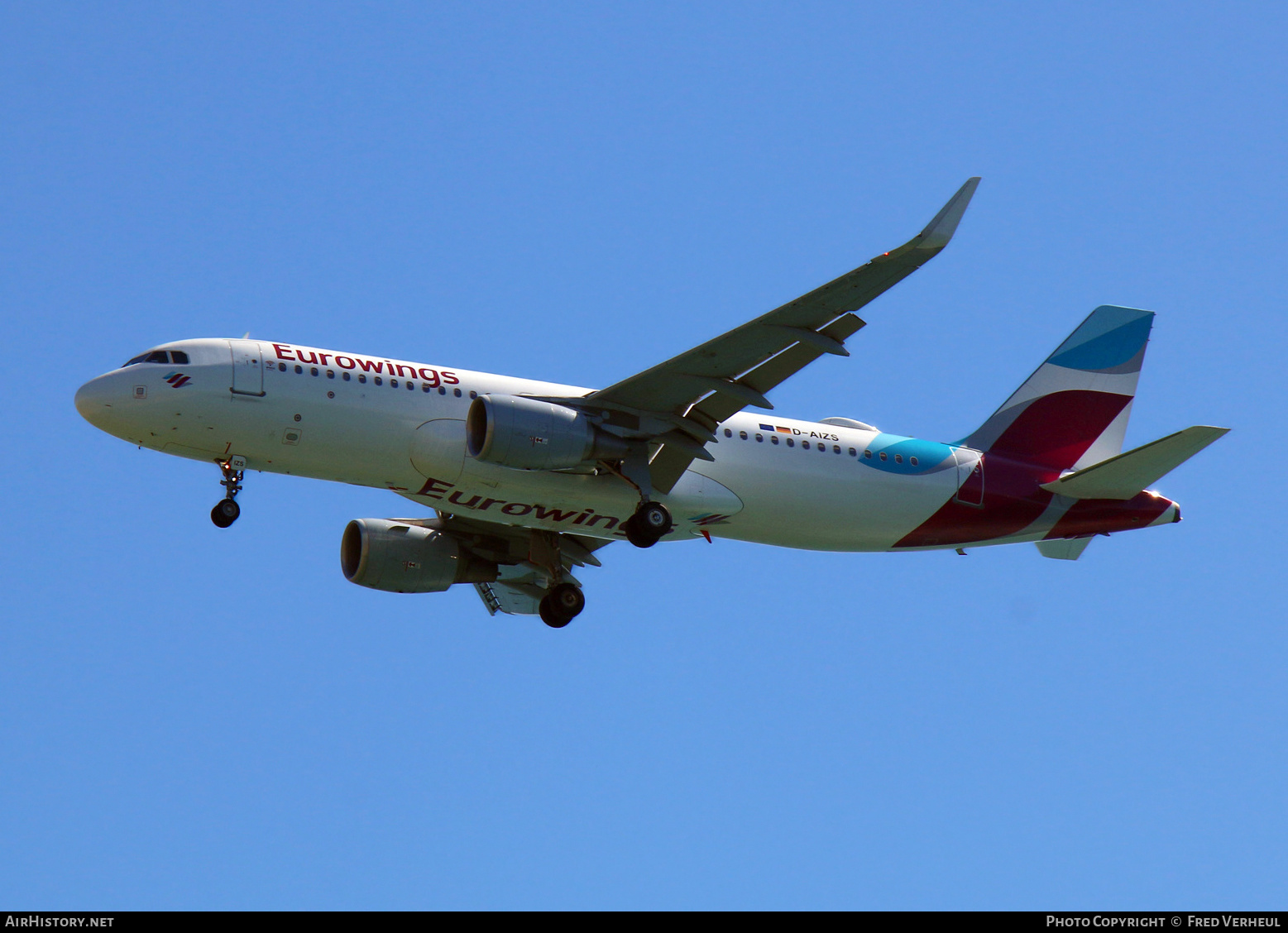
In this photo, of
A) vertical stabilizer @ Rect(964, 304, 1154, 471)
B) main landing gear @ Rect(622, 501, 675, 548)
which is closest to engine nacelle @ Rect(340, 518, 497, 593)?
main landing gear @ Rect(622, 501, 675, 548)

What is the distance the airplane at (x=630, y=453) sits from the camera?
93.5 ft

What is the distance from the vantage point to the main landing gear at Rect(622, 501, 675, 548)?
30.4 m

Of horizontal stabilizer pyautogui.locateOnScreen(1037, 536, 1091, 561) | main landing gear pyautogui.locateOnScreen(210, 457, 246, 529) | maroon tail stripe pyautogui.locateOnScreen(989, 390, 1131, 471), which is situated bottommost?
main landing gear pyautogui.locateOnScreen(210, 457, 246, 529)

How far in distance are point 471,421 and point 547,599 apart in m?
6.91

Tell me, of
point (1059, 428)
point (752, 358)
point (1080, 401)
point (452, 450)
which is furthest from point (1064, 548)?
point (452, 450)

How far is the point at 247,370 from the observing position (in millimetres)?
28719

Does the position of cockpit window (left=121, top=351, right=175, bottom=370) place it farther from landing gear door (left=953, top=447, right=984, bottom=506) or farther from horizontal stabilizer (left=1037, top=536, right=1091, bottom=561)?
horizontal stabilizer (left=1037, top=536, right=1091, bottom=561)

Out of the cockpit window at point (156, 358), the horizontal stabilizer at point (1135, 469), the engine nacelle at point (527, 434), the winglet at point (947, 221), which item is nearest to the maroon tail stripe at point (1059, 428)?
the horizontal stabilizer at point (1135, 469)

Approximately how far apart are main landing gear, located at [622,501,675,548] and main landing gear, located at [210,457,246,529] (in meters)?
8.12

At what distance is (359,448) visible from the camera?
29.0 metres

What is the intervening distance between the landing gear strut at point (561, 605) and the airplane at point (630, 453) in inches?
2.0

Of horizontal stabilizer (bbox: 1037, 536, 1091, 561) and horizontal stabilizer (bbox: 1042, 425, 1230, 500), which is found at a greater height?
horizontal stabilizer (bbox: 1042, 425, 1230, 500)

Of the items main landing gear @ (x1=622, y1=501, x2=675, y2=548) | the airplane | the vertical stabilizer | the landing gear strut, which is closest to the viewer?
the airplane
